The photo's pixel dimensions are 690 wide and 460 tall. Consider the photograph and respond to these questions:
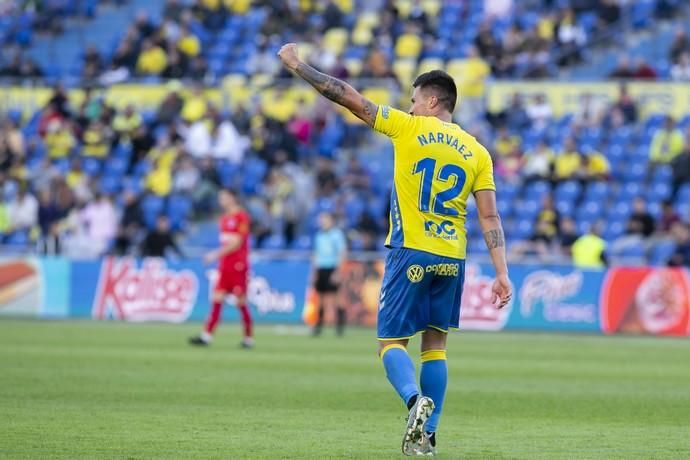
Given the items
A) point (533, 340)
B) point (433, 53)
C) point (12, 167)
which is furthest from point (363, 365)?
point (12, 167)

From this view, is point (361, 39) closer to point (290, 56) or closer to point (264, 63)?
point (264, 63)

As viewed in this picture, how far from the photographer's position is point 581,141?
30375mm

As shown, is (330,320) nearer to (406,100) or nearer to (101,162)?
(406,100)

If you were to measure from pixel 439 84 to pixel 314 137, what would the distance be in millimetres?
22872

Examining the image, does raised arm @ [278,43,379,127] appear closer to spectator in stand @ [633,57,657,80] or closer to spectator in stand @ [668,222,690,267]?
spectator in stand @ [668,222,690,267]

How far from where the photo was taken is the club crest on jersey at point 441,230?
9328mm

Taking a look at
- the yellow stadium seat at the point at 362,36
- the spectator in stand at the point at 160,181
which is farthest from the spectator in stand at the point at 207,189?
the yellow stadium seat at the point at 362,36

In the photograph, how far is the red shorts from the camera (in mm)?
21266

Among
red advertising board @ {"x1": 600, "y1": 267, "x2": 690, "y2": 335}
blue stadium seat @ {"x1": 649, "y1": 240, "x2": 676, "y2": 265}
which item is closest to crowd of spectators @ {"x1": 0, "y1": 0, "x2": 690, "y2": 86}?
blue stadium seat @ {"x1": 649, "y1": 240, "x2": 676, "y2": 265}

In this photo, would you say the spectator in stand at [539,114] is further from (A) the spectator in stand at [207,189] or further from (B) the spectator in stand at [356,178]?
(A) the spectator in stand at [207,189]

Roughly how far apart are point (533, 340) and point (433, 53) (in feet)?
34.4

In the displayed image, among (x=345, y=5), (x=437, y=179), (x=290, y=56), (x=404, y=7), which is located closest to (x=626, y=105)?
(x=404, y=7)

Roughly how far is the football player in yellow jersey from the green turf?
2.29ft

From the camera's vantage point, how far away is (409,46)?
1307 inches
